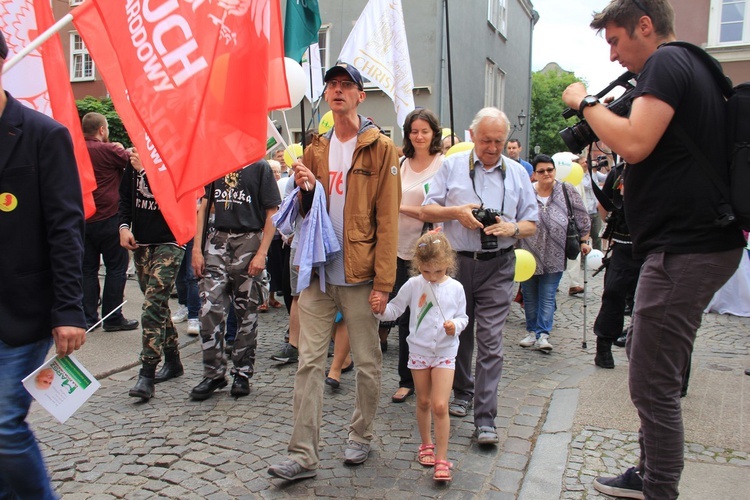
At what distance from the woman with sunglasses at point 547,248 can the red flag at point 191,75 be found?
163 inches

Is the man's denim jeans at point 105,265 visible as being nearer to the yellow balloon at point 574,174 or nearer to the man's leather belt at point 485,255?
the man's leather belt at point 485,255

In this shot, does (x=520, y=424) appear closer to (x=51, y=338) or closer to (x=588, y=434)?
(x=588, y=434)

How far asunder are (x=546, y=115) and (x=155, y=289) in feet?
184

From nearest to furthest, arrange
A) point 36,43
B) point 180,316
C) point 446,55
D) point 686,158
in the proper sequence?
point 686,158, point 36,43, point 180,316, point 446,55

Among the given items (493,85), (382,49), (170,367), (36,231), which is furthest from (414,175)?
(493,85)

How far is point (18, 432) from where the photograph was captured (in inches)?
98.8

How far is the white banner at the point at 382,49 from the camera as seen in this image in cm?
688

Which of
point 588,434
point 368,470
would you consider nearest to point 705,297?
point 588,434

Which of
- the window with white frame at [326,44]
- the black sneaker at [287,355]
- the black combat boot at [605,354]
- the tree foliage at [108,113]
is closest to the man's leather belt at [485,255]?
the black combat boot at [605,354]

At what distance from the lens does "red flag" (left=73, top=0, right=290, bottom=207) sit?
3.09 meters

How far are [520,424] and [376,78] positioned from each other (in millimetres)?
4022

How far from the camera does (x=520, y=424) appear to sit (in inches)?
175

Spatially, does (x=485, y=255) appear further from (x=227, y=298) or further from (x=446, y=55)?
(x=446, y=55)

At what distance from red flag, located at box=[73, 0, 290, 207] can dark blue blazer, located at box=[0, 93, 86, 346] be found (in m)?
0.53
